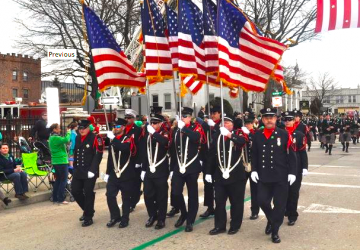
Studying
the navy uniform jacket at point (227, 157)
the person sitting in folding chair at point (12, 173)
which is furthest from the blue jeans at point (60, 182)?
the navy uniform jacket at point (227, 157)

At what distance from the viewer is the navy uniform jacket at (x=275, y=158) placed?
20.1ft

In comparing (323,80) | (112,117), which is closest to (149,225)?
(112,117)

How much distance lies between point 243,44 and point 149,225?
3.52 meters

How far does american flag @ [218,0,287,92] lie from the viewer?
7.10 m

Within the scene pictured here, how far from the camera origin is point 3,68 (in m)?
60.8

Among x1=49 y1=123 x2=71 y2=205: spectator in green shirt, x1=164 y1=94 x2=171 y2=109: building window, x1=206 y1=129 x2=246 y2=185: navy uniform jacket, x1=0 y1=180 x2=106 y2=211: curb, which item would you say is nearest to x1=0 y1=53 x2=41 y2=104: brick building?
x1=164 y1=94 x2=171 y2=109: building window

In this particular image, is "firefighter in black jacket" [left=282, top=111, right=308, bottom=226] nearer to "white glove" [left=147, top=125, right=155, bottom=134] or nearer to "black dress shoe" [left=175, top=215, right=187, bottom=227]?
"black dress shoe" [left=175, top=215, right=187, bottom=227]

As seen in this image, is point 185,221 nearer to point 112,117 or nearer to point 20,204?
point 20,204

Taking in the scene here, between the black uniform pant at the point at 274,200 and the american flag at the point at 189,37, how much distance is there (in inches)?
98.0

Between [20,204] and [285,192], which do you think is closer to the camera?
[285,192]

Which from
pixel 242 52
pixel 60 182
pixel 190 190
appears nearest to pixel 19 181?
pixel 60 182

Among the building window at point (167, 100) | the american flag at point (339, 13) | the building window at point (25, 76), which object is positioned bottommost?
the building window at point (167, 100)

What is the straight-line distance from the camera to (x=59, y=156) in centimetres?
902

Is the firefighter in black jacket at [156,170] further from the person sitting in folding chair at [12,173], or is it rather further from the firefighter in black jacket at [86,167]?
the person sitting in folding chair at [12,173]
